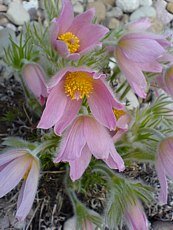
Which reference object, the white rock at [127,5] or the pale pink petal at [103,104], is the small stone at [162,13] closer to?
the white rock at [127,5]

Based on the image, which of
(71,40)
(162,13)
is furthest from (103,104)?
(162,13)

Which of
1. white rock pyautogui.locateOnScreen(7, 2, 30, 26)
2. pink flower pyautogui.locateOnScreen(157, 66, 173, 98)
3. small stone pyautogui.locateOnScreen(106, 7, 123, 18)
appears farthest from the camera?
small stone pyautogui.locateOnScreen(106, 7, 123, 18)

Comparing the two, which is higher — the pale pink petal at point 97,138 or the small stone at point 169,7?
the pale pink petal at point 97,138

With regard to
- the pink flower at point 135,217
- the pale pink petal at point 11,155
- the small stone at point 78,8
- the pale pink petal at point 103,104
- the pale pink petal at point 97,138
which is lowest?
the pink flower at point 135,217

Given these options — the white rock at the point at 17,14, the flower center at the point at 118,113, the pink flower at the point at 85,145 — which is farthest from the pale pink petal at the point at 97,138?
the white rock at the point at 17,14

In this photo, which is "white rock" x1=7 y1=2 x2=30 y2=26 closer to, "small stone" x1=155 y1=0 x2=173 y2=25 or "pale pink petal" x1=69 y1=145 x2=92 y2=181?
"small stone" x1=155 y1=0 x2=173 y2=25

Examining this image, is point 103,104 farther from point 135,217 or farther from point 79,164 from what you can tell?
point 135,217

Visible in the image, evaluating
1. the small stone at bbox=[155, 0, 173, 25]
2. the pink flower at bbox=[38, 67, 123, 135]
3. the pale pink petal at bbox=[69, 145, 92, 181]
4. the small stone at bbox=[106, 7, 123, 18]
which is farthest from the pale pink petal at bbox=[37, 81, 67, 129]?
the small stone at bbox=[155, 0, 173, 25]
